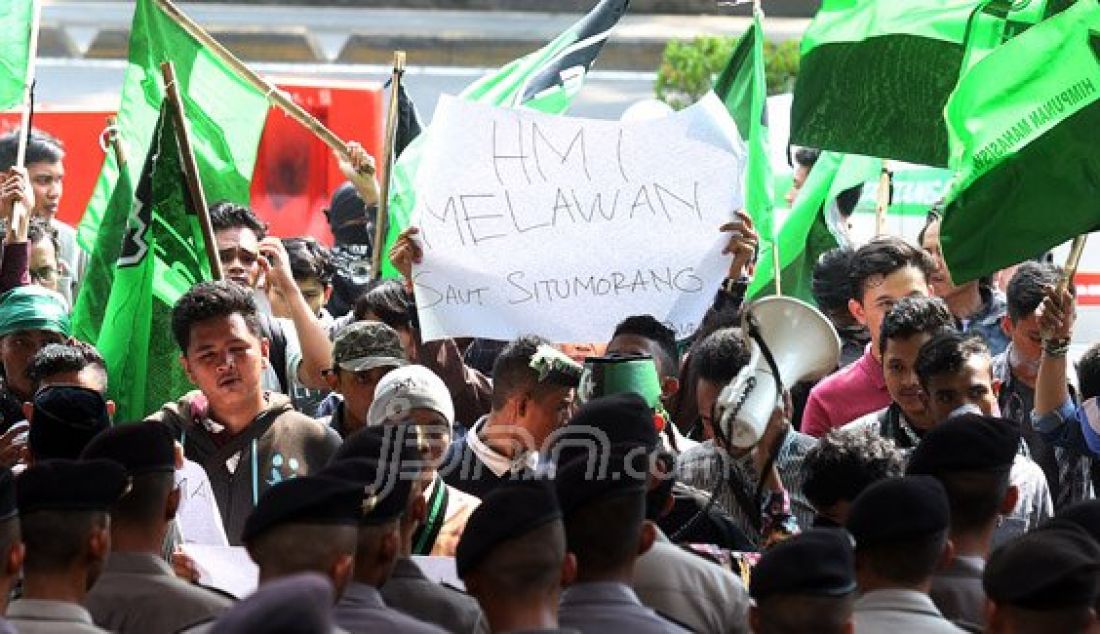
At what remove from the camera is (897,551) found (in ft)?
18.0

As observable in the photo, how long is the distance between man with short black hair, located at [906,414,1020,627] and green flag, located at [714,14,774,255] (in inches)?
111

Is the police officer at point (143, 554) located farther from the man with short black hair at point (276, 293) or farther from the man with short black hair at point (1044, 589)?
the man with short black hair at point (276, 293)

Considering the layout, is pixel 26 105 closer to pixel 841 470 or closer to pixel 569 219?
pixel 569 219

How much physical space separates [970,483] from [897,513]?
2.05 feet

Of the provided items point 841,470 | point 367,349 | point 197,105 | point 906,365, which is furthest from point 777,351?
point 197,105

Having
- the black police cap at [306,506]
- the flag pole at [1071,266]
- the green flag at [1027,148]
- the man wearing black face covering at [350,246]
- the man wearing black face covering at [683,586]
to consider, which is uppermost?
the green flag at [1027,148]

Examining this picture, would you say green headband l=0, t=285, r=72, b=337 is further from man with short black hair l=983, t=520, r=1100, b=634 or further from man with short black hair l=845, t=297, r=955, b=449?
man with short black hair l=983, t=520, r=1100, b=634

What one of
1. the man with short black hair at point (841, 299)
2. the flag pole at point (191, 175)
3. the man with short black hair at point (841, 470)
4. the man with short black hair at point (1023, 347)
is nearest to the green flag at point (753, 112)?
the man with short black hair at point (841, 299)

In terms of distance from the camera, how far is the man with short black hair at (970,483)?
591 centimetres

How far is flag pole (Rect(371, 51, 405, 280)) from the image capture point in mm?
9117

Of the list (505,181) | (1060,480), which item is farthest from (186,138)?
(1060,480)

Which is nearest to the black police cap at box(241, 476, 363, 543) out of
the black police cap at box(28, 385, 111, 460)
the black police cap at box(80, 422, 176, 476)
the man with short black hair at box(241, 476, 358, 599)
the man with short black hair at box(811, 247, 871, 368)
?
the man with short black hair at box(241, 476, 358, 599)

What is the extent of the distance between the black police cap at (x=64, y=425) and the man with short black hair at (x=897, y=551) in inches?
89.2

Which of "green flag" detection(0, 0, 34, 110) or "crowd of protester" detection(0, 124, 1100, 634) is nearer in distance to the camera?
"crowd of protester" detection(0, 124, 1100, 634)
